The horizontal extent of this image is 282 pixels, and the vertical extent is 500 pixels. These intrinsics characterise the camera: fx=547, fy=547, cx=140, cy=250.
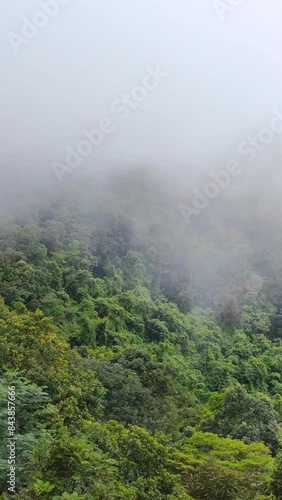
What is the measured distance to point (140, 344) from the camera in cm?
4125

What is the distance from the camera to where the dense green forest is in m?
12.0

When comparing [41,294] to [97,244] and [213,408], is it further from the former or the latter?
[97,244]

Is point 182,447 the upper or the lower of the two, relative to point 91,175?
lower

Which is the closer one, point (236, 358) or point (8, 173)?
point (236, 358)

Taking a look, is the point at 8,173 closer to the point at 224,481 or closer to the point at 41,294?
the point at 41,294

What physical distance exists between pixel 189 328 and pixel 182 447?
93.2ft

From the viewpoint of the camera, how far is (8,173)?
63.0 metres

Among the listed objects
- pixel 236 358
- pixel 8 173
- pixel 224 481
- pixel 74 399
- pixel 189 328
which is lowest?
pixel 236 358

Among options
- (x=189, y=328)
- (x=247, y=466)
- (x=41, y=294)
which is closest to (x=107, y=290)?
(x=189, y=328)

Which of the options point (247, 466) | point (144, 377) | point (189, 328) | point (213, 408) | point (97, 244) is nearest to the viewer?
point (247, 466)

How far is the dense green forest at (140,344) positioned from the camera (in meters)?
12.0

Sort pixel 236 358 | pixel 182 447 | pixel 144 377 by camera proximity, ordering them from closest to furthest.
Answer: pixel 182 447 < pixel 144 377 < pixel 236 358

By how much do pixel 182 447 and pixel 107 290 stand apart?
29079mm

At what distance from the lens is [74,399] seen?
17250mm
